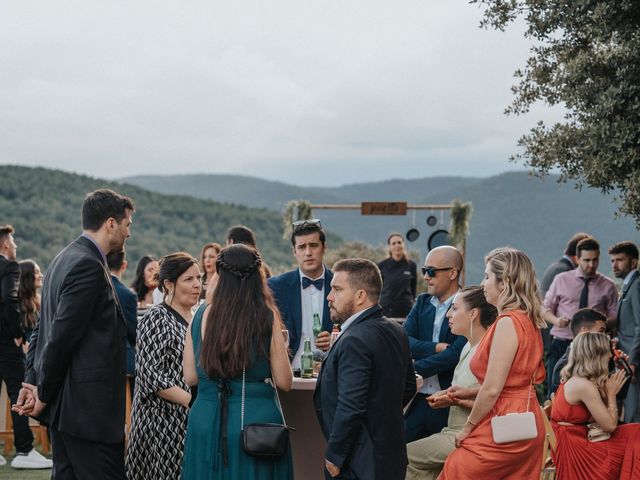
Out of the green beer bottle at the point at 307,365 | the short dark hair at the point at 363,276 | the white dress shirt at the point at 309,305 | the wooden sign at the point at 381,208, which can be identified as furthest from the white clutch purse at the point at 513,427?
the wooden sign at the point at 381,208

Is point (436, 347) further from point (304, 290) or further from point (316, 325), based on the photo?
point (304, 290)

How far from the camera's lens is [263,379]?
4.50m

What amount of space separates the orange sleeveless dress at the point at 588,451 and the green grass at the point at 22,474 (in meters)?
4.38

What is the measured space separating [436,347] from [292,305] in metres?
1.01

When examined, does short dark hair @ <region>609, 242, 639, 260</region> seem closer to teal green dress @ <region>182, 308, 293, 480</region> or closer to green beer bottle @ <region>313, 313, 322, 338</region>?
green beer bottle @ <region>313, 313, 322, 338</region>

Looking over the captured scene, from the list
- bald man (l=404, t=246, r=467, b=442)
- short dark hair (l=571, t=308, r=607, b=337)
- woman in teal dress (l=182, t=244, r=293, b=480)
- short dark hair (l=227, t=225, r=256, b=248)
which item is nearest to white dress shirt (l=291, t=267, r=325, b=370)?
bald man (l=404, t=246, r=467, b=442)

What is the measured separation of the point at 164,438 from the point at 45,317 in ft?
3.28

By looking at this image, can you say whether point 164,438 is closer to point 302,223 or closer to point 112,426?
point 112,426

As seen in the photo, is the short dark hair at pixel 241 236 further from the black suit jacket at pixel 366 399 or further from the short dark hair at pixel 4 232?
the black suit jacket at pixel 366 399

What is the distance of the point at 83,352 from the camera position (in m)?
4.80

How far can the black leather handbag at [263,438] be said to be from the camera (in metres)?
4.40

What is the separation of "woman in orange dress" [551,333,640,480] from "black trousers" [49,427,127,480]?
111 inches

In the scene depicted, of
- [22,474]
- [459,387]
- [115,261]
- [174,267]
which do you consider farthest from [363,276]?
[22,474]


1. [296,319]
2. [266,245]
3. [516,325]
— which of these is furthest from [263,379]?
[266,245]
